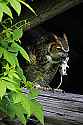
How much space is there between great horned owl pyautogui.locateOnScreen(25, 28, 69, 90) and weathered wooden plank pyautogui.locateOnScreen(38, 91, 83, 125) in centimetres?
15

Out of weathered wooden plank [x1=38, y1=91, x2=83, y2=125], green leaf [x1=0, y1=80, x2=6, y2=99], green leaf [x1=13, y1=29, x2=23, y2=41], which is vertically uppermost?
green leaf [x1=13, y1=29, x2=23, y2=41]

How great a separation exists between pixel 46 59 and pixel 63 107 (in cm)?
32

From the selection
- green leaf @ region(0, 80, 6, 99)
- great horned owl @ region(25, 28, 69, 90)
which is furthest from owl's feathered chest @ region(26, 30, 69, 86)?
green leaf @ region(0, 80, 6, 99)

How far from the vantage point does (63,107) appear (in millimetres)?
1794

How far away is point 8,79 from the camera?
1315 millimetres

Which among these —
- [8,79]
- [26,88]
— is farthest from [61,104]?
[8,79]

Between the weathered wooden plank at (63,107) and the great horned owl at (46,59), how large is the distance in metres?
0.15

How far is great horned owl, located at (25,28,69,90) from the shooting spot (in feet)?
6.56

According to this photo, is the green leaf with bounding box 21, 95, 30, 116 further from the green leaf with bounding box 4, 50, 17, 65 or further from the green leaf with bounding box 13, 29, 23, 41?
the green leaf with bounding box 13, 29, 23, 41

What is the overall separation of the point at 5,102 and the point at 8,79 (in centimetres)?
16

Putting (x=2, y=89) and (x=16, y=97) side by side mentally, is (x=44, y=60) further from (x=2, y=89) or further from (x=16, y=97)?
(x=2, y=89)

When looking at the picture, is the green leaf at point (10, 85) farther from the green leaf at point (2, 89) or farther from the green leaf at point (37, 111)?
the green leaf at point (37, 111)

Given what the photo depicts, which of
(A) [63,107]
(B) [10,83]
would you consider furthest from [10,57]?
(A) [63,107]

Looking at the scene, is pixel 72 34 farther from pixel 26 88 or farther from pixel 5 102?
pixel 5 102
